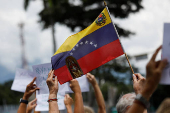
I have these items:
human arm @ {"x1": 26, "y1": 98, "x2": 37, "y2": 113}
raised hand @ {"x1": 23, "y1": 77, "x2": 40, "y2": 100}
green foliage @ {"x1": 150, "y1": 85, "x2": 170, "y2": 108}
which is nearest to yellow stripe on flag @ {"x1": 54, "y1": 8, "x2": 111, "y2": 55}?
raised hand @ {"x1": 23, "y1": 77, "x2": 40, "y2": 100}

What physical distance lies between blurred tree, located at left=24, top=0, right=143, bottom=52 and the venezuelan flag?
12.1 metres

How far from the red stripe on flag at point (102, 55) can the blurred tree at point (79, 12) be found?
40.0 feet

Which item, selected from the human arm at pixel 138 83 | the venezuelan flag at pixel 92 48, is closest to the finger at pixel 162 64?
the human arm at pixel 138 83

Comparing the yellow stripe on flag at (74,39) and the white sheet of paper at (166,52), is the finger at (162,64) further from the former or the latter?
the yellow stripe on flag at (74,39)

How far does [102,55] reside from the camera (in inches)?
123

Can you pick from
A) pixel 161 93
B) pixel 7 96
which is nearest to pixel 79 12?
pixel 161 93

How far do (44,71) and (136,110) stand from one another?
1.98m

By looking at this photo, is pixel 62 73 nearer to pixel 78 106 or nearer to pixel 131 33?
pixel 78 106

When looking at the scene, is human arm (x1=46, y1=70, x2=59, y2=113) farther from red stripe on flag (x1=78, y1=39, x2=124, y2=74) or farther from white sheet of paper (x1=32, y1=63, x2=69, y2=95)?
white sheet of paper (x1=32, y1=63, x2=69, y2=95)

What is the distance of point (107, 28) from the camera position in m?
3.14

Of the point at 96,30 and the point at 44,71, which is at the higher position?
the point at 96,30

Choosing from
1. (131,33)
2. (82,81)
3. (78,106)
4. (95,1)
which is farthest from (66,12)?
(78,106)

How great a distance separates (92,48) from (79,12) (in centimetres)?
1405

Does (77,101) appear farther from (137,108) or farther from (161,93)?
(161,93)
